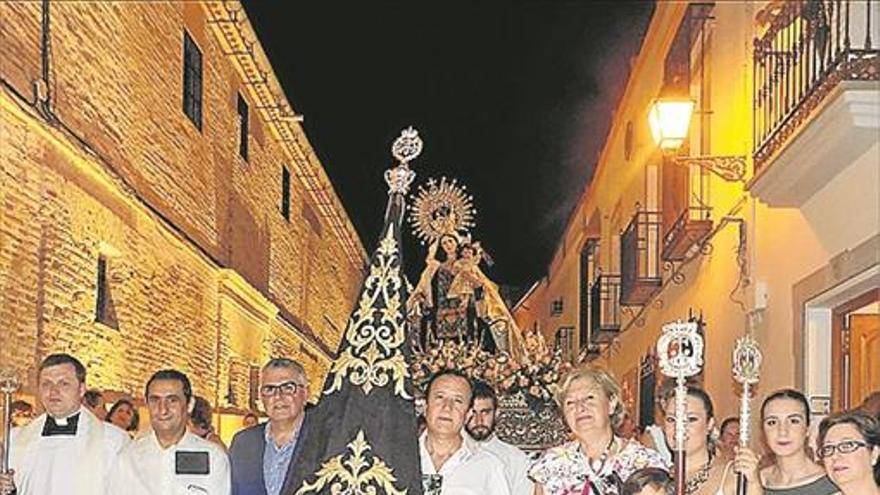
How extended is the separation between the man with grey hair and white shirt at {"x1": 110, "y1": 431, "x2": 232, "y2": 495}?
0.10 metres

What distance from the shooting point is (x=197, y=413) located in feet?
29.2

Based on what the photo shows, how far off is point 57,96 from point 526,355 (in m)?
3.75

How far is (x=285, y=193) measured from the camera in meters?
25.0

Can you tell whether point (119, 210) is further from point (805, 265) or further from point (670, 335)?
point (670, 335)

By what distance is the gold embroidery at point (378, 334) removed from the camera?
17.0 ft

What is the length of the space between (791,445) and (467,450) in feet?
4.10

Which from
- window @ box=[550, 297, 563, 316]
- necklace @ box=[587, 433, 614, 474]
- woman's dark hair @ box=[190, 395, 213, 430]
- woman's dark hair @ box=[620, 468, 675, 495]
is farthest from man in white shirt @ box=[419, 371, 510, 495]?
window @ box=[550, 297, 563, 316]

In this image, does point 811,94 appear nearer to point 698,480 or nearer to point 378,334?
point 698,480

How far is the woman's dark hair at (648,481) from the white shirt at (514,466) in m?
1.28

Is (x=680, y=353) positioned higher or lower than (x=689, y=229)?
lower

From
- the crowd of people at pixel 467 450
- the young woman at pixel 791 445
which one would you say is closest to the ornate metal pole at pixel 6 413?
the crowd of people at pixel 467 450

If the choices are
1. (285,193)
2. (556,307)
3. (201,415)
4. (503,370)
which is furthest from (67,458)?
(556,307)

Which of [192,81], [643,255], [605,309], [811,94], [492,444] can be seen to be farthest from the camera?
[605,309]

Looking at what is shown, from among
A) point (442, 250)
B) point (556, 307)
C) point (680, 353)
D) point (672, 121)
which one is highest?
point (556, 307)
